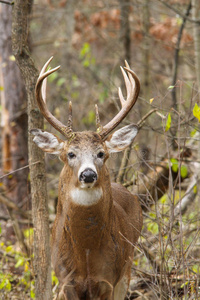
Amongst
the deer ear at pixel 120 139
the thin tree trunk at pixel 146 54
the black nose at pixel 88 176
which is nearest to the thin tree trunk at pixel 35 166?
the deer ear at pixel 120 139

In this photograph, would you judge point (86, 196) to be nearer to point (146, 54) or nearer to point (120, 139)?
point (120, 139)

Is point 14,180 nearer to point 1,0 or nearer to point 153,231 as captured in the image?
point 153,231

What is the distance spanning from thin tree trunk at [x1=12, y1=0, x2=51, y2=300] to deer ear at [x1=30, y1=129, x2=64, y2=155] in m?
0.44

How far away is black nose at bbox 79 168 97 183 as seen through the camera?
4406 millimetres

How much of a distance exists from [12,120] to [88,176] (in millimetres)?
5142

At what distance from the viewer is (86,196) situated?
4.75 meters

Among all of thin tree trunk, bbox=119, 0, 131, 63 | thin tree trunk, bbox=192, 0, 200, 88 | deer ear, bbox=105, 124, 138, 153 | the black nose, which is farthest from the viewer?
thin tree trunk, bbox=119, 0, 131, 63

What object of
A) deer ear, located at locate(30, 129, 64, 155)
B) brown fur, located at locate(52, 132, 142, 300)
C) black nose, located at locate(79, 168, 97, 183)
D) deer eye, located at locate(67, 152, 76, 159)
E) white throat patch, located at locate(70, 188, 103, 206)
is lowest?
brown fur, located at locate(52, 132, 142, 300)

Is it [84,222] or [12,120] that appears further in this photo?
[12,120]

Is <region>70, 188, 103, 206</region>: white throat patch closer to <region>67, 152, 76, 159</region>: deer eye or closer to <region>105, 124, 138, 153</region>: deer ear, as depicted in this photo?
<region>67, 152, 76, 159</region>: deer eye

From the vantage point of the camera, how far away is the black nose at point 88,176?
441cm

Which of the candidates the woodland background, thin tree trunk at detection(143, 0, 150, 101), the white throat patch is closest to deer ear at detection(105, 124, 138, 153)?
the woodland background

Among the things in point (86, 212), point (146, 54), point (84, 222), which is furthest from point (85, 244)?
point (146, 54)

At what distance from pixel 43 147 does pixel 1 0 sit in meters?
1.74
